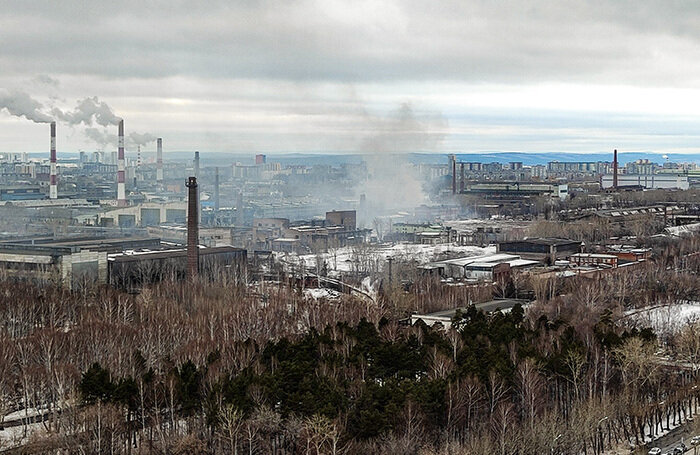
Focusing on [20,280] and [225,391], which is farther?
[20,280]

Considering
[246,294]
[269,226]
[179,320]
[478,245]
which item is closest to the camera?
[179,320]

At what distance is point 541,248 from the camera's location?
37.1 meters

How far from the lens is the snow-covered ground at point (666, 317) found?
22.9 meters

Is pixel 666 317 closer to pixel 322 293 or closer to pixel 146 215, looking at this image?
pixel 322 293

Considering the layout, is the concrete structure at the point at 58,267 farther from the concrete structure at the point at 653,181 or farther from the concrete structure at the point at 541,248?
the concrete structure at the point at 653,181

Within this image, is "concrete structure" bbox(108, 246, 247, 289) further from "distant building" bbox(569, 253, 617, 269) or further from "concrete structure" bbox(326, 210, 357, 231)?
"concrete structure" bbox(326, 210, 357, 231)

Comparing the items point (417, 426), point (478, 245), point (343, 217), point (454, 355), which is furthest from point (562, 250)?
point (417, 426)

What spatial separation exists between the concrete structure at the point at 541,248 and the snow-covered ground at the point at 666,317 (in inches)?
375

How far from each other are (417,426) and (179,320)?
922 centimetres

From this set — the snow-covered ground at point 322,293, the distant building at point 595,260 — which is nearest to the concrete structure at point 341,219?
the distant building at point 595,260

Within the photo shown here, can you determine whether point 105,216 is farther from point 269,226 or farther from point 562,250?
point 562,250

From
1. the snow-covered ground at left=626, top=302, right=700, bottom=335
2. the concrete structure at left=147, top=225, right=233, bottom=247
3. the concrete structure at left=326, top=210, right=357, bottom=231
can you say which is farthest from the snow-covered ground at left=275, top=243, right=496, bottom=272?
the snow-covered ground at left=626, top=302, right=700, bottom=335

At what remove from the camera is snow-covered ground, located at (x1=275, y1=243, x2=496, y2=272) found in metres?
35.9

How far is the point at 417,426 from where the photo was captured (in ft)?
45.5
